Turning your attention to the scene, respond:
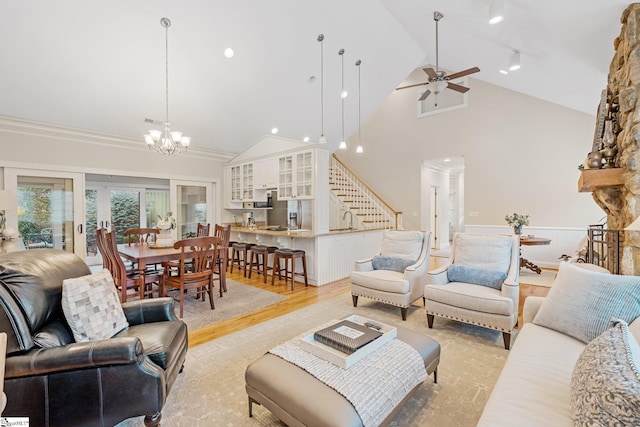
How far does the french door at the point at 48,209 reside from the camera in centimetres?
453

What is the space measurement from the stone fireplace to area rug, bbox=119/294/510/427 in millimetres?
1504

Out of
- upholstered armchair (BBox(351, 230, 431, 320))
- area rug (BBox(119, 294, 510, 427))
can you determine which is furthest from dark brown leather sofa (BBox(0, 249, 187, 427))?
upholstered armchair (BBox(351, 230, 431, 320))

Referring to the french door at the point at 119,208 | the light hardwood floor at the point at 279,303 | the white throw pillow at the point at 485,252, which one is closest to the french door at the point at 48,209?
the french door at the point at 119,208

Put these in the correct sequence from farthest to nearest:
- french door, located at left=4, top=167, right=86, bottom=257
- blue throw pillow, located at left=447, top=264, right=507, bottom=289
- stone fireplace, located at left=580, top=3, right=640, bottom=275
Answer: french door, located at left=4, top=167, right=86, bottom=257 → blue throw pillow, located at left=447, top=264, right=507, bottom=289 → stone fireplace, located at left=580, top=3, right=640, bottom=275

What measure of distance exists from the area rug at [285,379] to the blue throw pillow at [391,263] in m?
0.62

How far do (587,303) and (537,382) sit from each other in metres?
0.80

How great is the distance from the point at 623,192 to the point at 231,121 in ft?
19.1

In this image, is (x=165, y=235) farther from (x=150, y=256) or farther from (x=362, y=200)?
(x=362, y=200)

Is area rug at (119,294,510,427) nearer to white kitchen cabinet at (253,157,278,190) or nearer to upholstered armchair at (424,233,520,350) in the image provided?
upholstered armchair at (424,233,520,350)

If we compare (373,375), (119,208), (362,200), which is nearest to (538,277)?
(362,200)

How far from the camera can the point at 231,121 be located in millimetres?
5863

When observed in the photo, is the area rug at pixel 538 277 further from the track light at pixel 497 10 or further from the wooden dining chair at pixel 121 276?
the wooden dining chair at pixel 121 276

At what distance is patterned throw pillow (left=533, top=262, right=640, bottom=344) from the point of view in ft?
5.72

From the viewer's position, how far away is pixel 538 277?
18.3 feet
